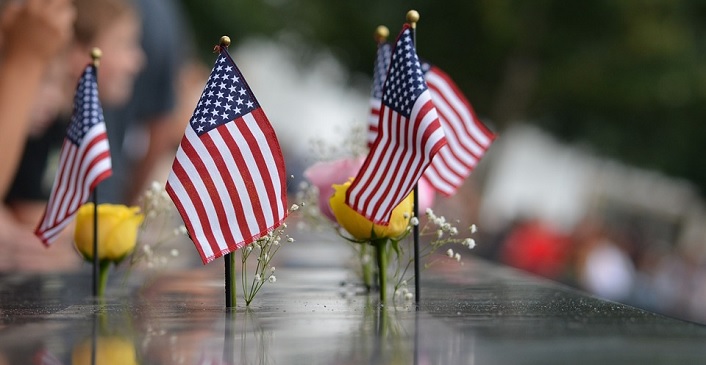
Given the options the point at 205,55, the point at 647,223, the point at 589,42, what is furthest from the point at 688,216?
the point at 205,55

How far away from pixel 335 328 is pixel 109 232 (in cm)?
137

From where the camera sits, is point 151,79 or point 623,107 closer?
point 151,79

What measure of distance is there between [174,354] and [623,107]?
17931 mm

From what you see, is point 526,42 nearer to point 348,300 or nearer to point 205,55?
point 205,55

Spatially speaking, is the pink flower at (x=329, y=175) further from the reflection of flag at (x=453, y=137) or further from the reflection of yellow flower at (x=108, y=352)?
the reflection of yellow flower at (x=108, y=352)

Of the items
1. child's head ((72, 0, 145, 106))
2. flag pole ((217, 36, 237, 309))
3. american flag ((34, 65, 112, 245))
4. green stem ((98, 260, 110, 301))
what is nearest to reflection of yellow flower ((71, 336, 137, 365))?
flag pole ((217, 36, 237, 309))

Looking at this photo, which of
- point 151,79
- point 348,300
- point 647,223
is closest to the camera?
point 348,300

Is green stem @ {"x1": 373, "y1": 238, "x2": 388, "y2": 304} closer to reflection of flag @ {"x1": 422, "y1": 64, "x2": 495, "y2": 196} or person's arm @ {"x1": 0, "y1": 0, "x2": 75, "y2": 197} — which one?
reflection of flag @ {"x1": 422, "y1": 64, "x2": 495, "y2": 196}

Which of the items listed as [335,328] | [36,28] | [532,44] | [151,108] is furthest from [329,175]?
[532,44]

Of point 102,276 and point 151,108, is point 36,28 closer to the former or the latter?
point 102,276

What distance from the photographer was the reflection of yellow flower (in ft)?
7.45

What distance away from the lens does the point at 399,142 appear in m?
3.44

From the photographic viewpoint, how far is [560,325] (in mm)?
2789

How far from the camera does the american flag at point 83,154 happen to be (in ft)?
12.9
